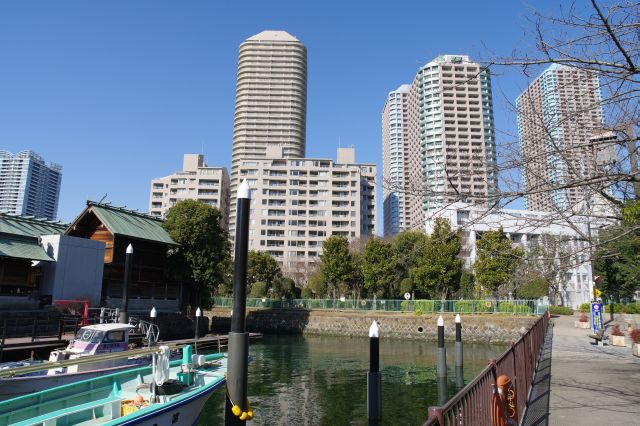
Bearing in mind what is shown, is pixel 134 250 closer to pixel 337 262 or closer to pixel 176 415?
pixel 337 262

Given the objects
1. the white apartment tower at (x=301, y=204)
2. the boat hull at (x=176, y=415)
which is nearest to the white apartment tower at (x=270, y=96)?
the white apartment tower at (x=301, y=204)

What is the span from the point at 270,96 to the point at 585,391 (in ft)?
405

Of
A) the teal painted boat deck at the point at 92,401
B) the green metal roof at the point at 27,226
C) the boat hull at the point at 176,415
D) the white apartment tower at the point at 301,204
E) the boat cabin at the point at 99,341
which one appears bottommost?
the boat hull at the point at 176,415

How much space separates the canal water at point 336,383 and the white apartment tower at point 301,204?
58.9 metres

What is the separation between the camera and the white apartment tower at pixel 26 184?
16562 cm

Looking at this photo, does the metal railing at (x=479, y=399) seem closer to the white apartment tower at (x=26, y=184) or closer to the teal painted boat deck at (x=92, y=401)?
the teal painted boat deck at (x=92, y=401)

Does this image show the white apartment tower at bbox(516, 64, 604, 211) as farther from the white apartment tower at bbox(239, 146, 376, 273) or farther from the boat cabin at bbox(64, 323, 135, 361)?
the white apartment tower at bbox(239, 146, 376, 273)

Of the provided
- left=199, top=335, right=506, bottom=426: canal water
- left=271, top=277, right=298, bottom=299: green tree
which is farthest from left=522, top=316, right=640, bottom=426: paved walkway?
left=271, top=277, right=298, bottom=299: green tree

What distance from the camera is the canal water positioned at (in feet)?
41.2

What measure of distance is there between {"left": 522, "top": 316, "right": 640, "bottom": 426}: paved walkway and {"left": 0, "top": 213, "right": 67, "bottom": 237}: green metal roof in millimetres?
26741

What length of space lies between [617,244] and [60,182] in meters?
212

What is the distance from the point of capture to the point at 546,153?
5719 millimetres

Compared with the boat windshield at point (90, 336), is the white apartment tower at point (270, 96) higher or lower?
higher

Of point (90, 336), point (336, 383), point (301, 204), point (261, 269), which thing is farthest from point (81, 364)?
point (301, 204)
